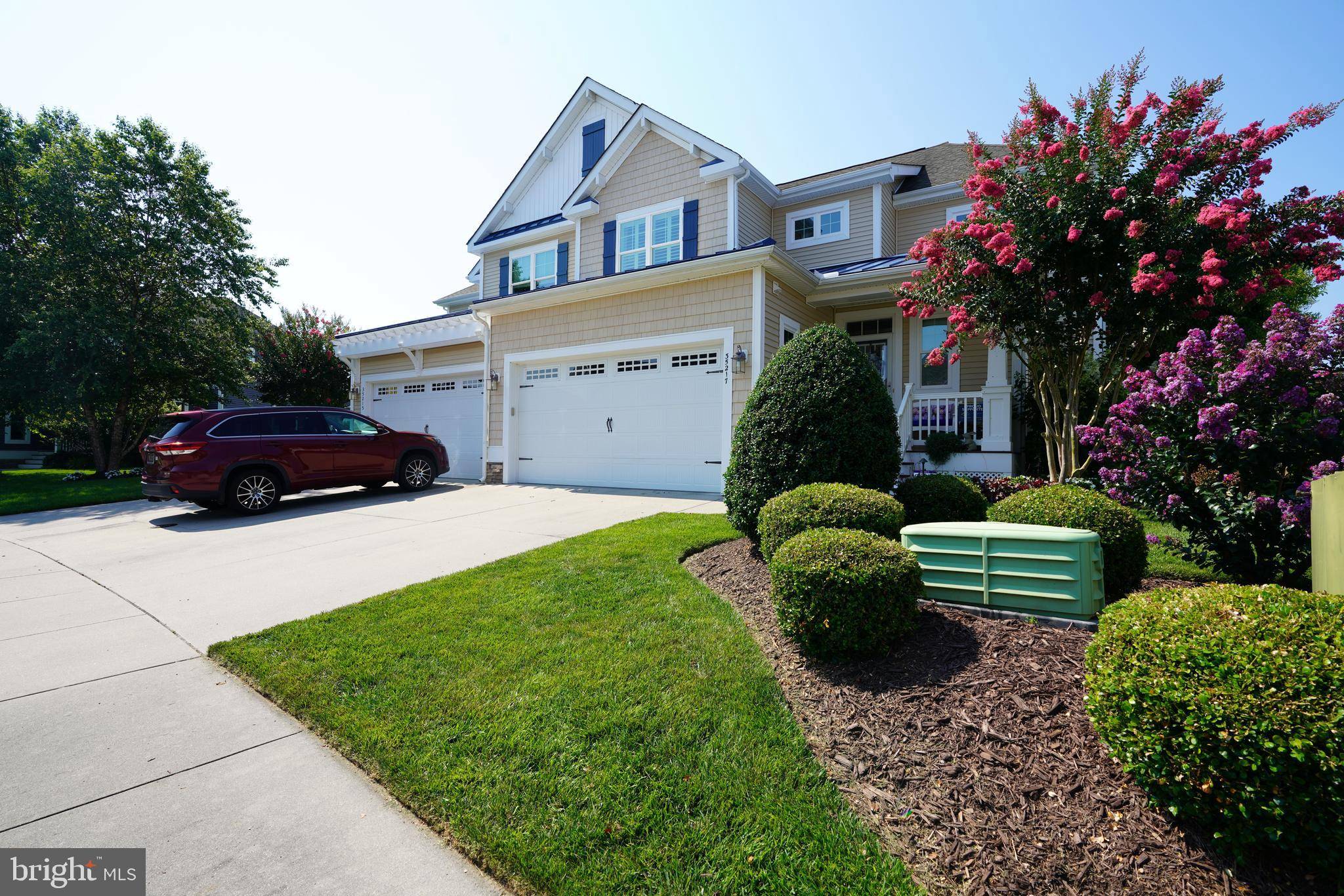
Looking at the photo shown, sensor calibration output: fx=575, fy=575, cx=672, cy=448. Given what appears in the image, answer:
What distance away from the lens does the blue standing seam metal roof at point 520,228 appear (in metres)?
14.4

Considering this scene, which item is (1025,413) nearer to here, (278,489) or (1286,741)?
(1286,741)

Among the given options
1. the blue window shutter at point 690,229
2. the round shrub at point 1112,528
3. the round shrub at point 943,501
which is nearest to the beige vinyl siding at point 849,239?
the blue window shutter at point 690,229

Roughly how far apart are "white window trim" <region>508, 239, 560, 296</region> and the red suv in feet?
19.7

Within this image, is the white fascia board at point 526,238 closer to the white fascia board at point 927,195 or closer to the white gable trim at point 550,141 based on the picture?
the white gable trim at point 550,141

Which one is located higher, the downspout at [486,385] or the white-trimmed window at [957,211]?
the white-trimmed window at [957,211]

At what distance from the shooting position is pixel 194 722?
2783 mm

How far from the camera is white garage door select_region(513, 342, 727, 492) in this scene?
9.80m

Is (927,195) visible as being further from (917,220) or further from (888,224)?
(888,224)

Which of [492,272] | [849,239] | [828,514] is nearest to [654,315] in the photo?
[849,239]

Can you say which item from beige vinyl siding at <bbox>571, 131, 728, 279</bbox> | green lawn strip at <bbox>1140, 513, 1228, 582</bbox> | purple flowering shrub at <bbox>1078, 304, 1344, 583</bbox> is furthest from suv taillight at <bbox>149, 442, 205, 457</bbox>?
green lawn strip at <bbox>1140, 513, 1228, 582</bbox>

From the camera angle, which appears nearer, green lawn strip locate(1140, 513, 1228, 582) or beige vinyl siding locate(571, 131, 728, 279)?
green lawn strip locate(1140, 513, 1228, 582)

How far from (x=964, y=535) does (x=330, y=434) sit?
944 cm

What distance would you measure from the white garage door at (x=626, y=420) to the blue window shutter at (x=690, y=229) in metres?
3.02

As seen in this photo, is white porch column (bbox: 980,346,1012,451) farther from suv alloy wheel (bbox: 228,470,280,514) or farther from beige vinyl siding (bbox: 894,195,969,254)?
suv alloy wheel (bbox: 228,470,280,514)
